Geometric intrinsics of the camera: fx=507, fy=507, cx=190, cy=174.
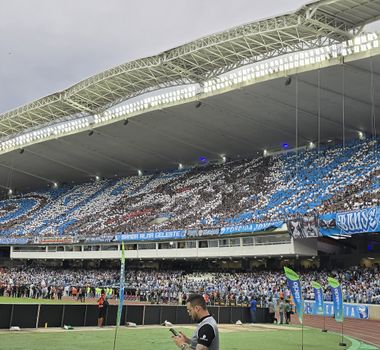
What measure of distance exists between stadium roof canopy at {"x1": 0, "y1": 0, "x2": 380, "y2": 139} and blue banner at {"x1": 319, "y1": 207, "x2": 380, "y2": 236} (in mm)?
10917

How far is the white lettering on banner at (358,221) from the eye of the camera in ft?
94.4

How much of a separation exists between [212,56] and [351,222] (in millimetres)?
15924

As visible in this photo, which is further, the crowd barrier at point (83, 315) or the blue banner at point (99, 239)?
the blue banner at point (99, 239)

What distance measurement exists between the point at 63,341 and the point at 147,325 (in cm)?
651

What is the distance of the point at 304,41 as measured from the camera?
33.4m

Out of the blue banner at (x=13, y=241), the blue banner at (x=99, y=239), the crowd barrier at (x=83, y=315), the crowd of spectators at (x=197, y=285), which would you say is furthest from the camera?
the blue banner at (x=13, y=241)

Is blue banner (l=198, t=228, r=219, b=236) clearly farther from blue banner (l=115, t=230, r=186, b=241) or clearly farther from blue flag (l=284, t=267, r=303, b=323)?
blue flag (l=284, t=267, r=303, b=323)

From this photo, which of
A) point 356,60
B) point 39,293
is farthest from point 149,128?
point 356,60

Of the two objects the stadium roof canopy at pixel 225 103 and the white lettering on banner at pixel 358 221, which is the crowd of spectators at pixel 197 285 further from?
the stadium roof canopy at pixel 225 103

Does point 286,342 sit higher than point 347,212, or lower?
lower

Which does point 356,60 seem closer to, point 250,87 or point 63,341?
point 250,87

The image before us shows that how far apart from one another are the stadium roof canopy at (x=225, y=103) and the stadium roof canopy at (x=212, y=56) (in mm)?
78

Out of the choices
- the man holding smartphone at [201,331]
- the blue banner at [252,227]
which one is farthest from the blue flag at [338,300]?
the blue banner at [252,227]

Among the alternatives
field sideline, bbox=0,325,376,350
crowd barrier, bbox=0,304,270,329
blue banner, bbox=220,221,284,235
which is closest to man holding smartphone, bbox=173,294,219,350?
field sideline, bbox=0,325,376,350
